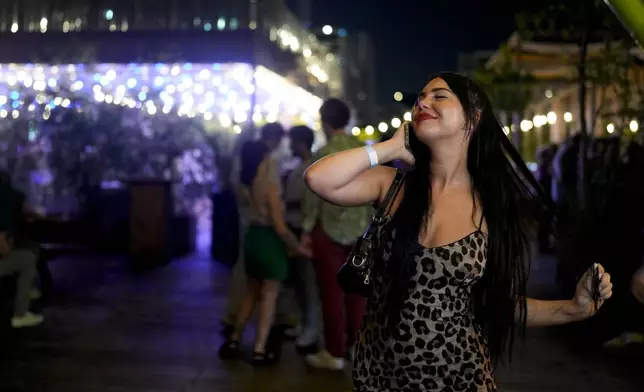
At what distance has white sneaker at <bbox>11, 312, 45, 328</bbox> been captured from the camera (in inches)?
285

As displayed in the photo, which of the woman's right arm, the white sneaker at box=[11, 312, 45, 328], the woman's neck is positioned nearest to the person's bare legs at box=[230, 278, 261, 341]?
the white sneaker at box=[11, 312, 45, 328]

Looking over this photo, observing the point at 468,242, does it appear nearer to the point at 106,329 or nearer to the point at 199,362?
the point at 199,362

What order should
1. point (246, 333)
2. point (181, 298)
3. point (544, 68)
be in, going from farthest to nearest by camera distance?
point (544, 68) < point (181, 298) < point (246, 333)

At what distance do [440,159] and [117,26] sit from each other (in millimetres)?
9914

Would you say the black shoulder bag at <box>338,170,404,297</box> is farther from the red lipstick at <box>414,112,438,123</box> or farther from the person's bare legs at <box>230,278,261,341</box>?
the person's bare legs at <box>230,278,261,341</box>

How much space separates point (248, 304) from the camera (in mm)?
Result: 6234

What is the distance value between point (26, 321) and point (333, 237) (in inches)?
134

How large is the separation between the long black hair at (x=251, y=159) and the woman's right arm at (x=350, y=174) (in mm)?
3402

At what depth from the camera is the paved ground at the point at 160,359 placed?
553cm

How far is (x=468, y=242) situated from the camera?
7.89 ft

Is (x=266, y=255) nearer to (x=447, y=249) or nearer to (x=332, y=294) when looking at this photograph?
(x=332, y=294)

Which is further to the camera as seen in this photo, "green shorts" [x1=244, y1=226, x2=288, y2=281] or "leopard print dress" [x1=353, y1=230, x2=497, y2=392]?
"green shorts" [x1=244, y1=226, x2=288, y2=281]

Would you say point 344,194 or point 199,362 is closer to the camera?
point 344,194

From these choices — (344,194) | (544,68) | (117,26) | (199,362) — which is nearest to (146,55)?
(117,26)
